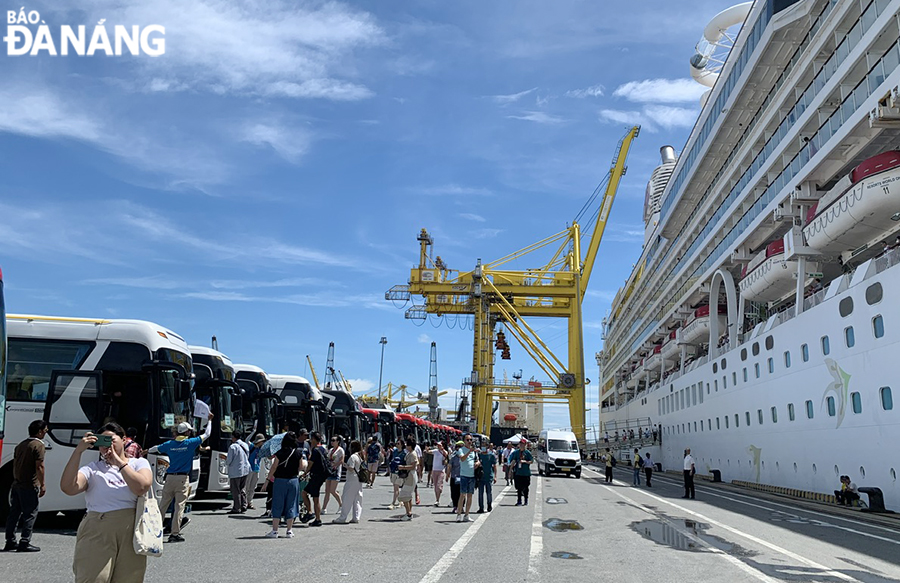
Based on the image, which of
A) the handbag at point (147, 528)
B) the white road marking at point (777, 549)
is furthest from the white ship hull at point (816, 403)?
the handbag at point (147, 528)

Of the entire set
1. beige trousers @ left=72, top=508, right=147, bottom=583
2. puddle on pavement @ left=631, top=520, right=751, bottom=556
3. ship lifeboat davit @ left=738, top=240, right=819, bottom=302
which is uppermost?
ship lifeboat davit @ left=738, top=240, right=819, bottom=302

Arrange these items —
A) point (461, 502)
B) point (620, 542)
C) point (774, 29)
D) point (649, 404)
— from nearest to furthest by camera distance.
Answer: point (620, 542) < point (461, 502) < point (774, 29) < point (649, 404)

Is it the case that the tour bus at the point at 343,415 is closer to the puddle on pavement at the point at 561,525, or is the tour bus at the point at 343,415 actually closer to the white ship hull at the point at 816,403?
the white ship hull at the point at 816,403

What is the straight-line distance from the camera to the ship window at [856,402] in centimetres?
1622

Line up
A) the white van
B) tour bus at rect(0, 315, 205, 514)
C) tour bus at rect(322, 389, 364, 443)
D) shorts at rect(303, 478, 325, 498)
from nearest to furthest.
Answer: tour bus at rect(0, 315, 205, 514) < shorts at rect(303, 478, 325, 498) < tour bus at rect(322, 389, 364, 443) < the white van

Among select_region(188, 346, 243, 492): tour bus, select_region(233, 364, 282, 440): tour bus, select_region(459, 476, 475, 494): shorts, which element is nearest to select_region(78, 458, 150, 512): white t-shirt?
select_region(459, 476, 475, 494): shorts

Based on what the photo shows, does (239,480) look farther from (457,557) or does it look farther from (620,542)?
(620,542)

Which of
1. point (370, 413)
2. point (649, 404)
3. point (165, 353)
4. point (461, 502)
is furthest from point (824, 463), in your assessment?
point (649, 404)

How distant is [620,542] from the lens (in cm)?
1013

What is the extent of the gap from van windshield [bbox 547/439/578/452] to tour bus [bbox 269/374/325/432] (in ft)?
39.4

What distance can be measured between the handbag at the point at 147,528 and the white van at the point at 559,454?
2789 cm

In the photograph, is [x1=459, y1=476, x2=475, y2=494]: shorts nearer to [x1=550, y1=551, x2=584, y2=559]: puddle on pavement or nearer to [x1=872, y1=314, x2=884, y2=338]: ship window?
[x1=550, y1=551, x2=584, y2=559]: puddle on pavement

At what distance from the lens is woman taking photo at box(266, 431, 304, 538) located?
33.2ft

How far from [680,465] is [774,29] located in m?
20.6
